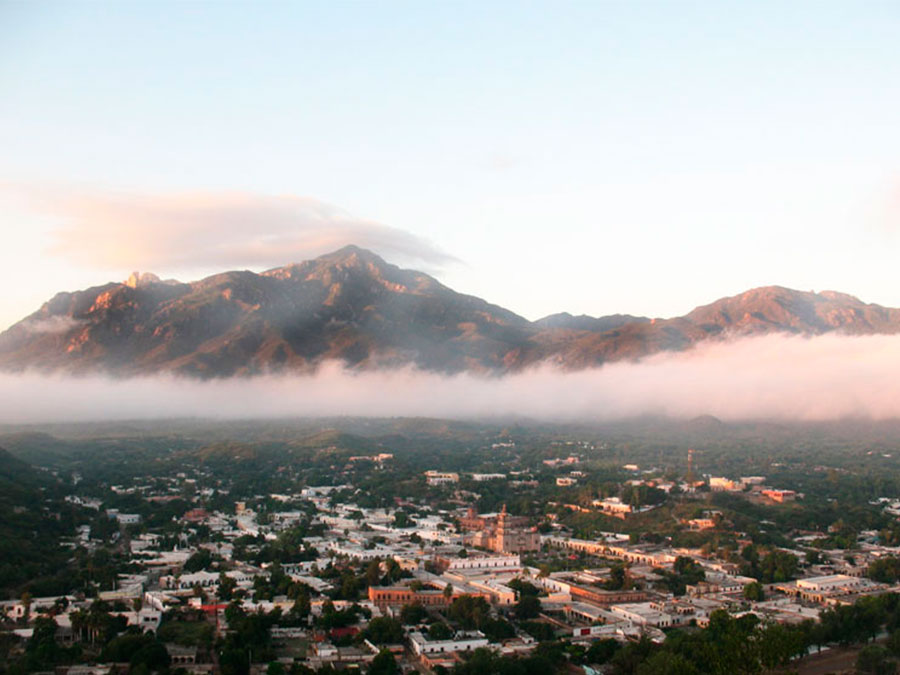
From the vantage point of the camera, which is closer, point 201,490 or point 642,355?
point 201,490

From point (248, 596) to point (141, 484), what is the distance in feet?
138

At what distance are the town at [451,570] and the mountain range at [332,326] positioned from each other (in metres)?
67.2

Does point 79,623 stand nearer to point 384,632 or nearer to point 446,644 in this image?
point 384,632

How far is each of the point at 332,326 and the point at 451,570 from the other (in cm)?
12532

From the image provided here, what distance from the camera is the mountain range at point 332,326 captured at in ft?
509

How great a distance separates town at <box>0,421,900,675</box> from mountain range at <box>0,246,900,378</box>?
67.2 metres

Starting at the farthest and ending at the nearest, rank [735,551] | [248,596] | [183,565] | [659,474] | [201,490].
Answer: [659,474] < [201,490] < [735,551] < [183,565] < [248,596]

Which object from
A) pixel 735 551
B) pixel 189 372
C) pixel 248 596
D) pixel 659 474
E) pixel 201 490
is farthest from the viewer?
pixel 189 372

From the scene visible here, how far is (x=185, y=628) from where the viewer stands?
3534cm

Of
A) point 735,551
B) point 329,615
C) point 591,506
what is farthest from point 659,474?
point 329,615

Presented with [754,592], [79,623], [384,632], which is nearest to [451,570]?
[384,632]

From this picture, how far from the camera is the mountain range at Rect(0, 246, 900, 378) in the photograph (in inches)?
6112

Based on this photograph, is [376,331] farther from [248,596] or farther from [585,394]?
[248,596]

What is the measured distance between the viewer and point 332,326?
560ft
